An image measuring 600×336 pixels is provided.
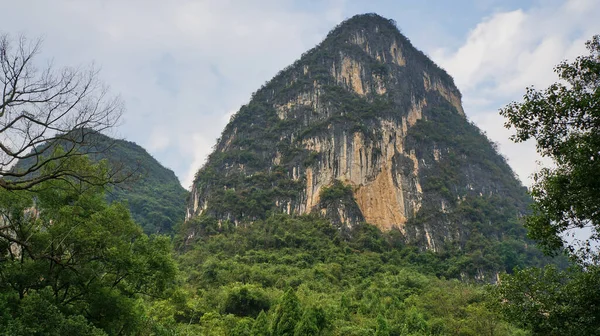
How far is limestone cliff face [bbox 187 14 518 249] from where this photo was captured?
4934 centimetres

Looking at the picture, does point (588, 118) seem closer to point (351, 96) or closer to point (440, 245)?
point (440, 245)

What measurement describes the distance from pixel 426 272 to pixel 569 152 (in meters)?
36.9

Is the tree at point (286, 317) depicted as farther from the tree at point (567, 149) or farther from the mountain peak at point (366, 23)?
the mountain peak at point (366, 23)

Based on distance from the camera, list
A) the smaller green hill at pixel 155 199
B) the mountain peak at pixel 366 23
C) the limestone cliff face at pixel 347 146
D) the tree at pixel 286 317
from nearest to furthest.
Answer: the tree at pixel 286 317, the limestone cliff face at pixel 347 146, the smaller green hill at pixel 155 199, the mountain peak at pixel 366 23

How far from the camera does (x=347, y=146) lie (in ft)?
170

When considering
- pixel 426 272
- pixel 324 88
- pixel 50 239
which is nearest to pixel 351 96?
pixel 324 88

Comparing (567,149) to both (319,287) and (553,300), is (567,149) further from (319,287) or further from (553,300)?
(319,287)

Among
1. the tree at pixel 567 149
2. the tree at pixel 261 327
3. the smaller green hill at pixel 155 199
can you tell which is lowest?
the tree at pixel 261 327

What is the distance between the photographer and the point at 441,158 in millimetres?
61688

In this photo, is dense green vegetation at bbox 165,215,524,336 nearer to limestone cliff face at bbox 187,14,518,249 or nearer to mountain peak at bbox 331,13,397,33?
limestone cliff face at bbox 187,14,518,249

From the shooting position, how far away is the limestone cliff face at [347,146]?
1943 inches

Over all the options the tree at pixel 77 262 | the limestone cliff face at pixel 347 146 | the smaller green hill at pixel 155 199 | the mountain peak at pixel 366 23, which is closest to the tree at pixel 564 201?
the tree at pixel 77 262

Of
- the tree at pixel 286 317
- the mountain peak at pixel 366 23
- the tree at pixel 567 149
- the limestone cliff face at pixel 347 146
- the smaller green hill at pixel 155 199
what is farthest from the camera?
the mountain peak at pixel 366 23

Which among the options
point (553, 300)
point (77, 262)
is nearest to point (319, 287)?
point (77, 262)
